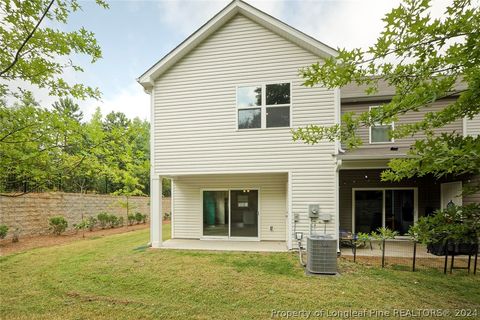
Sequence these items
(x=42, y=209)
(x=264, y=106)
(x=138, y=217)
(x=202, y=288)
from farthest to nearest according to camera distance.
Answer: (x=138, y=217) < (x=42, y=209) < (x=264, y=106) < (x=202, y=288)

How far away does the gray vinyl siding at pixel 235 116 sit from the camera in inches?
318

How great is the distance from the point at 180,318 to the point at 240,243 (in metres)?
5.65

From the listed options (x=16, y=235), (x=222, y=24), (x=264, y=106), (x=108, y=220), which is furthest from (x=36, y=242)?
(x=222, y=24)

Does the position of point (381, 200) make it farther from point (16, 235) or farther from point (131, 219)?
point (16, 235)

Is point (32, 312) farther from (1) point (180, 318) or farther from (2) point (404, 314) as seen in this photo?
(2) point (404, 314)

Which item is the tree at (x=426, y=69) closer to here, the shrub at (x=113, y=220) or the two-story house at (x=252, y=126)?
the two-story house at (x=252, y=126)

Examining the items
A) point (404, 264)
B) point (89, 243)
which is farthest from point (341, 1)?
point (89, 243)

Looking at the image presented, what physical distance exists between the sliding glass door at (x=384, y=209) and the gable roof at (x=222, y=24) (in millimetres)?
5969

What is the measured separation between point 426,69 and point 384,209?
9197 mm

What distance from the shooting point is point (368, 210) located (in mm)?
10539

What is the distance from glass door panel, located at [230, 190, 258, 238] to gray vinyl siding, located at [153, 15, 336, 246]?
1.96 metres

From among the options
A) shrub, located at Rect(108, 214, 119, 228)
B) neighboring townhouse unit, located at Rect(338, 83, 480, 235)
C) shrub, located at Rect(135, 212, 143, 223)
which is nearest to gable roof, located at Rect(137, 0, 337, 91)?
neighboring townhouse unit, located at Rect(338, 83, 480, 235)

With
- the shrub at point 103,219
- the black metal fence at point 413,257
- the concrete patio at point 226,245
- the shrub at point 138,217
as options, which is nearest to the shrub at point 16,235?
the shrub at point 103,219

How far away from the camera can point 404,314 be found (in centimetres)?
411
